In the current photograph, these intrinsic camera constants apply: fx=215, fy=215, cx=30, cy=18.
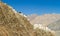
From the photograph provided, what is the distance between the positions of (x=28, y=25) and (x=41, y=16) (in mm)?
135871

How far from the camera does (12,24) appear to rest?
38.2 ft

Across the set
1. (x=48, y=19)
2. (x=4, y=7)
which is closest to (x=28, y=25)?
(x=4, y=7)

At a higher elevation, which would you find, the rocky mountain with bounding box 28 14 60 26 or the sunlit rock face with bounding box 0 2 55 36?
the rocky mountain with bounding box 28 14 60 26

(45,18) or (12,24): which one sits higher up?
(45,18)

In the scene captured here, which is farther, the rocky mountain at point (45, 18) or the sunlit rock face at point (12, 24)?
the rocky mountain at point (45, 18)

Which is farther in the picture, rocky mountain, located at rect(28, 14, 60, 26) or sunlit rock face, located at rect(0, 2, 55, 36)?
rocky mountain, located at rect(28, 14, 60, 26)

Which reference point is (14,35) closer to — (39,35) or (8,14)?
(8,14)

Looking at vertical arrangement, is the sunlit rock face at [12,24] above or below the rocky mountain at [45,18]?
below

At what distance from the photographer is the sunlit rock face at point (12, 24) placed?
1101 cm

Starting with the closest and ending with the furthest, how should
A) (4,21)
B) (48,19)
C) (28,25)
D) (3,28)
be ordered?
1. (3,28)
2. (4,21)
3. (28,25)
4. (48,19)

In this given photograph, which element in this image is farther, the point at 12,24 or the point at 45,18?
the point at 45,18

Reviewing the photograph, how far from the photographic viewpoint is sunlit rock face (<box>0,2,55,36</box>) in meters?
11.0

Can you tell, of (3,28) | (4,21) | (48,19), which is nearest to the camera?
(3,28)

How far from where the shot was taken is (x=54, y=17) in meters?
144
